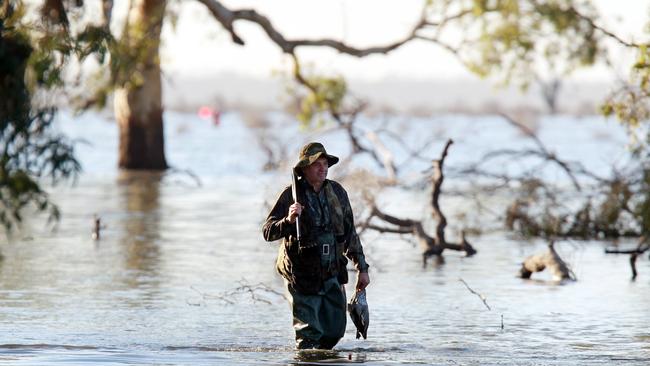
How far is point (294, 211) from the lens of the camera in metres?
11.0

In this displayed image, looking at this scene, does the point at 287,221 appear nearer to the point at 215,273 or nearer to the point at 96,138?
the point at 215,273

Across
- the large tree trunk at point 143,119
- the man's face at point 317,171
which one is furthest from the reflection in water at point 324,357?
the large tree trunk at point 143,119

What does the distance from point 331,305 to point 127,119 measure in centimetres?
2913

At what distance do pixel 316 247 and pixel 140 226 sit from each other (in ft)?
44.2

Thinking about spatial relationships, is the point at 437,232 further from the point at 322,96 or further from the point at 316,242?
the point at 322,96

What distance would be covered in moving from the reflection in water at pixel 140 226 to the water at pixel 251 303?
0.04 m

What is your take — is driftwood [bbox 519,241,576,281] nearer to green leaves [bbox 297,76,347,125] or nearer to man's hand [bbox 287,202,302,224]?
man's hand [bbox 287,202,302,224]

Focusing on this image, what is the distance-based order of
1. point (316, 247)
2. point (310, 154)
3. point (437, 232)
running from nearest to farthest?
point (310, 154)
point (316, 247)
point (437, 232)

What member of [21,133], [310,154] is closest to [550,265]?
[310,154]

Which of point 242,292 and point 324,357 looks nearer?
point 324,357

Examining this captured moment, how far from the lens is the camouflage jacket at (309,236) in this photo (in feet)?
37.0

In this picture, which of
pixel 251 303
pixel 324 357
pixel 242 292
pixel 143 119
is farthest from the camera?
Answer: pixel 143 119

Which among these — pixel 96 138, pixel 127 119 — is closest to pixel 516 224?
pixel 127 119

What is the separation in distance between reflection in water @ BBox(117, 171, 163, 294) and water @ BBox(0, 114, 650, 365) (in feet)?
→ 0.15
